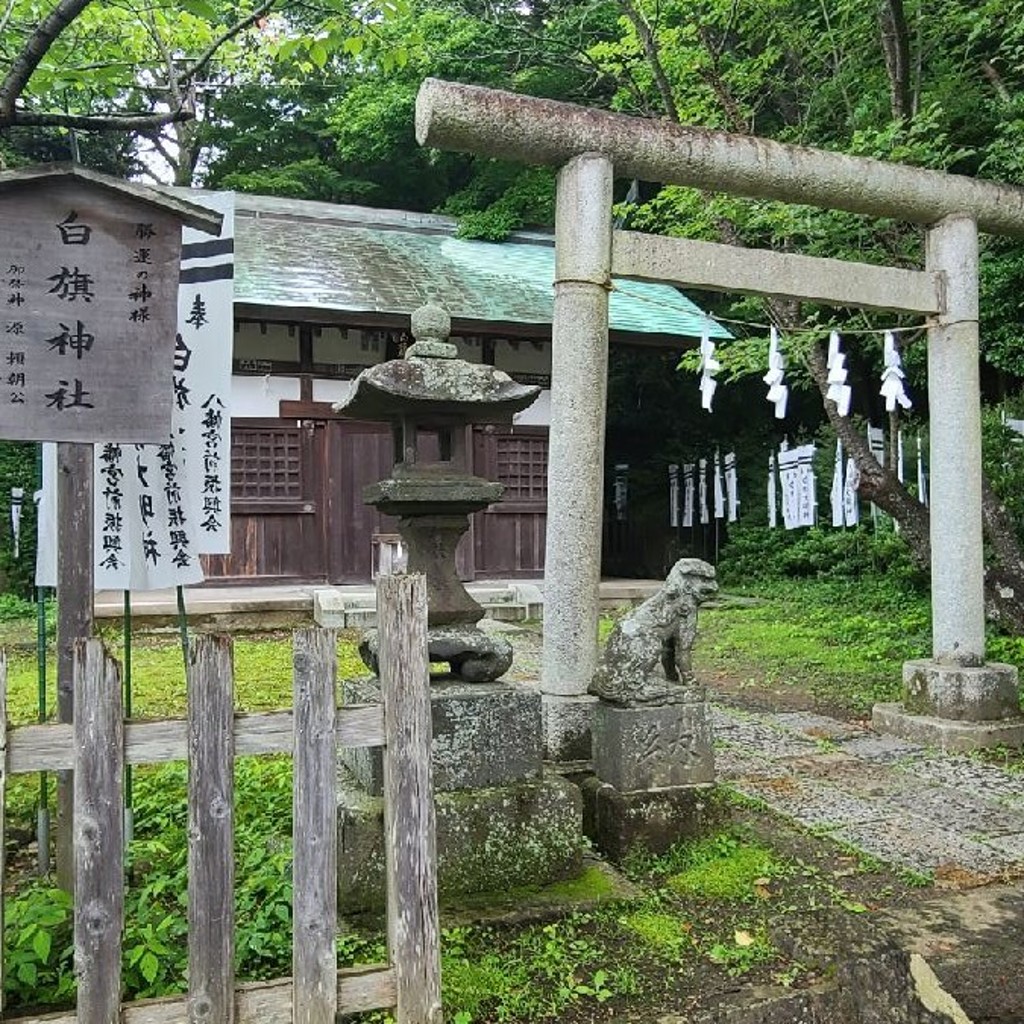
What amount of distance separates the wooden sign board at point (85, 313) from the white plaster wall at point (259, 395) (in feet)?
31.7

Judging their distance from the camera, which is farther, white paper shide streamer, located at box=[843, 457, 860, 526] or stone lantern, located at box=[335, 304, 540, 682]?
white paper shide streamer, located at box=[843, 457, 860, 526]

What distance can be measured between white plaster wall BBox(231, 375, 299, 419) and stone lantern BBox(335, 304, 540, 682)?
8.82 m

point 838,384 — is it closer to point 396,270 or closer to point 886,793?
point 886,793

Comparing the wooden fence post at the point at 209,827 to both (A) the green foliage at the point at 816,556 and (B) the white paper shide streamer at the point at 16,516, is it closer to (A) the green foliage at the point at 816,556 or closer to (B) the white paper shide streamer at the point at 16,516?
(A) the green foliage at the point at 816,556

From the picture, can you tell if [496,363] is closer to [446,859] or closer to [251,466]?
[251,466]

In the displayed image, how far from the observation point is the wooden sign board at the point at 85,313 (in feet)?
9.72

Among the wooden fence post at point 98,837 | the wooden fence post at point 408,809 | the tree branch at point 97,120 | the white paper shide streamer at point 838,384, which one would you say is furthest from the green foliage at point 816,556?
the wooden fence post at point 98,837

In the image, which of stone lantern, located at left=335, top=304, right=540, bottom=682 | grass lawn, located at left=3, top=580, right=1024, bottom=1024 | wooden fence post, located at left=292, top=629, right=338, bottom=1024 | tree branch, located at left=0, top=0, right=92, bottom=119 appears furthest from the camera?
stone lantern, located at left=335, top=304, right=540, bottom=682

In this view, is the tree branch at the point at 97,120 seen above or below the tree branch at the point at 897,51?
below

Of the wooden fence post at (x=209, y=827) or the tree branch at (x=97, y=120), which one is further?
the tree branch at (x=97, y=120)

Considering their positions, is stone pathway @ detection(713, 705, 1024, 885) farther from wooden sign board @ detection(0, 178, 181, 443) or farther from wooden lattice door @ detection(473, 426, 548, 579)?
wooden lattice door @ detection(473, 426, 548, 579)

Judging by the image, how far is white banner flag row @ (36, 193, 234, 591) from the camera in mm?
4055

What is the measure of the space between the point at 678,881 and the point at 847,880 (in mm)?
731

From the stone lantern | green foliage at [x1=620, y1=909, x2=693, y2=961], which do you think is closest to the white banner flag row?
the stone lantern
